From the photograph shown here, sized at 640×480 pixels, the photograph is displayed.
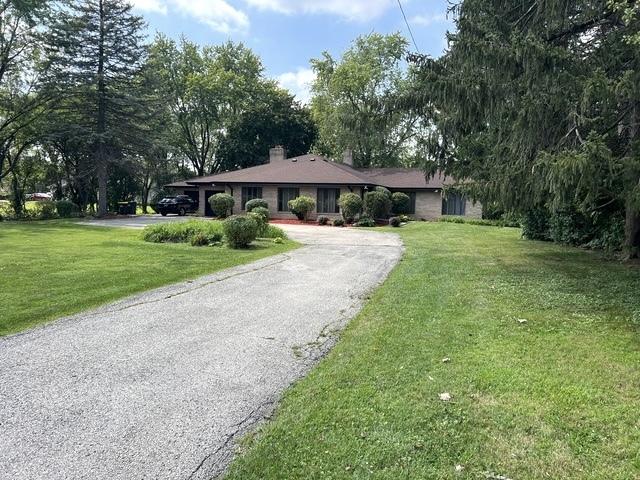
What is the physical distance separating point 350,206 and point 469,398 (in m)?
22.2

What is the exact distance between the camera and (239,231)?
43.7 ft

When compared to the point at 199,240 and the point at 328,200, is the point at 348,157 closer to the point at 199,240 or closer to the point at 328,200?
the point at 328,200

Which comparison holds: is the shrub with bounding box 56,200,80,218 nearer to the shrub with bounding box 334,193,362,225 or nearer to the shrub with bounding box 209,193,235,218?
the shrub with bounding box 209,193,235,218

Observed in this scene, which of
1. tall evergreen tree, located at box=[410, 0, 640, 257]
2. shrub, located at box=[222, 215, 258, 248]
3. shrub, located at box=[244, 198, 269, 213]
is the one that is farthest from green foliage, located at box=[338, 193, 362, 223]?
tall evergreen tree, located at box=[410, 0, 640, 257]

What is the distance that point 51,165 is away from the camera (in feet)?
114

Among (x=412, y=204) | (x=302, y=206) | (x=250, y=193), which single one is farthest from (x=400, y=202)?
(x=250, y=193)

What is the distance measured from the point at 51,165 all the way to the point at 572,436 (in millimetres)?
39306

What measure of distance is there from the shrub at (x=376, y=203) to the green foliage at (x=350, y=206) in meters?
0.64

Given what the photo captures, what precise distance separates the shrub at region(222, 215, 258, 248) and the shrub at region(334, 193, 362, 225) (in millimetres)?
12399

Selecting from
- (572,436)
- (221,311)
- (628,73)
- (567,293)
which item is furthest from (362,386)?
(628,73)

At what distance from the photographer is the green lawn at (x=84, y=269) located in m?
6.51

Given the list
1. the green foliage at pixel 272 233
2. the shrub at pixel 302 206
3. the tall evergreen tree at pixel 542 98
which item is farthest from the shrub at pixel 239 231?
the shrub at pixel 302 206

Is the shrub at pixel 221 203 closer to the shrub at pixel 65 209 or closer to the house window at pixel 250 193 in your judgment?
the house window at pixel 250 193

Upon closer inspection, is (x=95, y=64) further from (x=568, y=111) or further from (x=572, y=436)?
(x=572, y=436)
